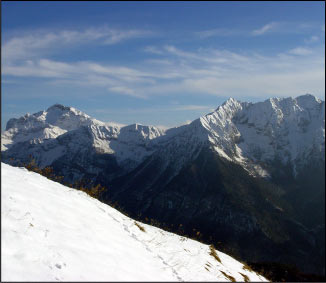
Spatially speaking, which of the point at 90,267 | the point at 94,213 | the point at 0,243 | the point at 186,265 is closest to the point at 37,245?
the point at 0,243

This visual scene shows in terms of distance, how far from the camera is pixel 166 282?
1228cm

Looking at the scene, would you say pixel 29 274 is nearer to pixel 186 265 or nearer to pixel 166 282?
pixel 166 282

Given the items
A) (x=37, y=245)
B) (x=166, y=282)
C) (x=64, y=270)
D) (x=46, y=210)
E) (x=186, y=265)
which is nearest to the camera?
(x=64, y=270)

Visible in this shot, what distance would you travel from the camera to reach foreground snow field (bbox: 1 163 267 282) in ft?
34.5

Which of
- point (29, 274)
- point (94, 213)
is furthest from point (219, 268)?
point (29, 274)

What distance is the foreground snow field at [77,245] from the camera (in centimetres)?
1052

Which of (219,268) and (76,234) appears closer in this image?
(76,234)

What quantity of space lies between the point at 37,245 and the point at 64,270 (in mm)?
1675

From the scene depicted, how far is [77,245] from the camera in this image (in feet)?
41.1

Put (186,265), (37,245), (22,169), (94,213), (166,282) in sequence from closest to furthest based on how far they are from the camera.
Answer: (37,245) → (166,282) → (186,265) → (94,213) → (22,169)

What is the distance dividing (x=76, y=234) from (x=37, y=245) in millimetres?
2262

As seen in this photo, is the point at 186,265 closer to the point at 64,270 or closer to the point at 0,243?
the point at 64,270

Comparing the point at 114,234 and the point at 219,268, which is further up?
the point at 114,234

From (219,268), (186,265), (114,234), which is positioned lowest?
(219,268)
